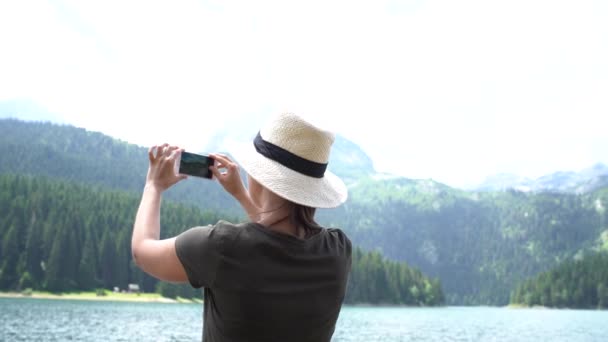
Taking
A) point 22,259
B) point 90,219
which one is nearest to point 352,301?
point 90,219

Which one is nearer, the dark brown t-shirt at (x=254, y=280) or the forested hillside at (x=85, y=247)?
the dark brown t-shirt at (x=254, y=280)

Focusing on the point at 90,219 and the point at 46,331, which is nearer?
the point at 46,331

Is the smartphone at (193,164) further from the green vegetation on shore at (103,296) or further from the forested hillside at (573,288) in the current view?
the forested hillside at (573,288)

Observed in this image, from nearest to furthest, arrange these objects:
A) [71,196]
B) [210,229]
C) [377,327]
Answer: [210,229]
[377,327]
[71,196]

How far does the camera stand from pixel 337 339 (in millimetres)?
63062

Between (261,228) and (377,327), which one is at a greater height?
(261,228)

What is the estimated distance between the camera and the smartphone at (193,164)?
10.7 feet

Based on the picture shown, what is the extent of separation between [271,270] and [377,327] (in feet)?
272

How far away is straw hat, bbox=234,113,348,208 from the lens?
3.14 metres

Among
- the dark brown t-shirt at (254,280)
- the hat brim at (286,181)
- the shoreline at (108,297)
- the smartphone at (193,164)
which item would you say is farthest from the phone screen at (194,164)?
the shoreline at (108,297)

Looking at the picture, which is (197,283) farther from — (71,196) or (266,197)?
(71,196)

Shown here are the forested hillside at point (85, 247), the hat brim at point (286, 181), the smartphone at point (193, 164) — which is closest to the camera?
the hat brim at point (286, 181)

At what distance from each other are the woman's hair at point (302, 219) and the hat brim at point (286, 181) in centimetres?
6

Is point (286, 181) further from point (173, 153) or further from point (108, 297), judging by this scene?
point (108, 297)
